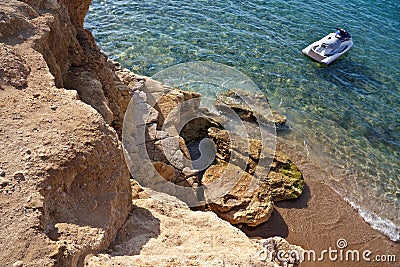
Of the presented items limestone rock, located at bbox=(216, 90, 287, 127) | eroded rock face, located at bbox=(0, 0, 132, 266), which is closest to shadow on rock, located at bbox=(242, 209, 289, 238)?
limestone rock, located at bbox=(216, 90, 287, 127)

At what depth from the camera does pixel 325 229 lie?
35.5ft

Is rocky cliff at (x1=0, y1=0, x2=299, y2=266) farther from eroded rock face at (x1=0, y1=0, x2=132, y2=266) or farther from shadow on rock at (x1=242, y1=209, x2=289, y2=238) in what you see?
shadow on rock at (x1=242, y1=209, x2=289, y2=238)

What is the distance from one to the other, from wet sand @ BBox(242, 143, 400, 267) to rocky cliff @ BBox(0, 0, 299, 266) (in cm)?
390

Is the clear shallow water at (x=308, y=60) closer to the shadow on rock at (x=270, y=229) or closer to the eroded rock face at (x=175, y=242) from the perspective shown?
the shadow on rock at (x=270, y=229)

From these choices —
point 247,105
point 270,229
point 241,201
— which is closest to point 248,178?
point 241,201

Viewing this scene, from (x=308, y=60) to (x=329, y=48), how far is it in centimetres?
119

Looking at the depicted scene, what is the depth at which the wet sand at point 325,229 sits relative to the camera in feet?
33.6

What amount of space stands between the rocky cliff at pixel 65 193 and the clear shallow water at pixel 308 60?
7.77 metres

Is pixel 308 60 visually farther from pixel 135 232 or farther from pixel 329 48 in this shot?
pixel 135 232

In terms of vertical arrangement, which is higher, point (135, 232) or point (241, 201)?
point (135, 232)

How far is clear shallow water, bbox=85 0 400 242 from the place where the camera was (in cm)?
1341

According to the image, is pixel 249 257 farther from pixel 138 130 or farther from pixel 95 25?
pixel 95 25

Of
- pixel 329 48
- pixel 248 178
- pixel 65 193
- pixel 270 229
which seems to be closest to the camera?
pixel 65 193

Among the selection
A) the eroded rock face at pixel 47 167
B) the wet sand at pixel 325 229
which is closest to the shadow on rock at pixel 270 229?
the wet sand at pixel 325 229
